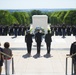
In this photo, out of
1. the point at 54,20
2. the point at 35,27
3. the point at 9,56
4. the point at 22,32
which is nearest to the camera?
the point at 9,56

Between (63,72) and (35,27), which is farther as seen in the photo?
(35,27)

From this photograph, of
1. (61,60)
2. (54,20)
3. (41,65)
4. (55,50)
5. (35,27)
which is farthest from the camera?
(54,20)

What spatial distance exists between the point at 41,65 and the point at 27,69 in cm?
118

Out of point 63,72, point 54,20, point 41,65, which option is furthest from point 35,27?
point 54,20

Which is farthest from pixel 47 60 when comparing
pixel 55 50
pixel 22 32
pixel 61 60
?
pixel 22 32

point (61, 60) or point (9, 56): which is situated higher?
point (9, 56)

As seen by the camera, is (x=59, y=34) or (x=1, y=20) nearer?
(x=59, y=34)

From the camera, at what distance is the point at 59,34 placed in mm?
31156

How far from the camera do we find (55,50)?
1956 centimetres

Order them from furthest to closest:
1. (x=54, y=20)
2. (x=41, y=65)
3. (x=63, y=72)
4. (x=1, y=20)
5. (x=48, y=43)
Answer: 1. (x=54, y=20)
2. (x=1, y=20)
3. (x=48, y=43)
4. (x=41, y=65)
5. (x=63, y=72)

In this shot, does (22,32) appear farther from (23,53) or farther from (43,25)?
(23,53)

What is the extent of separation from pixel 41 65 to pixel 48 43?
3.01m

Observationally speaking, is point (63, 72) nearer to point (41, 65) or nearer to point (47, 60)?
point (41, 65)

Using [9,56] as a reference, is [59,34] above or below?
below
